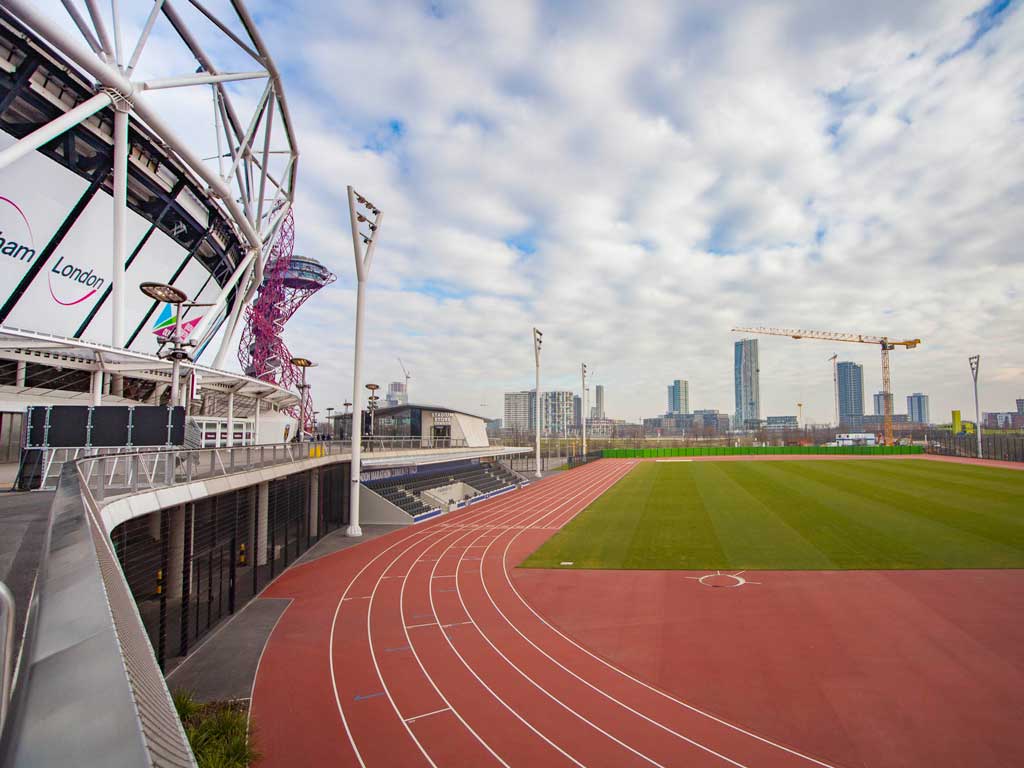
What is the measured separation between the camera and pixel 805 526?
29172mm

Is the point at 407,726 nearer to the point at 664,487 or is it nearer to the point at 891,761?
the point at 891,761

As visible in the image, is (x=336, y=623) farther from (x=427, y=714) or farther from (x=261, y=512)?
(x=261, y=512)

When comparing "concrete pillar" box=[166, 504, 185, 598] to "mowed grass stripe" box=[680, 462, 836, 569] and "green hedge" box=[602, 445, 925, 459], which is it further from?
"green hedge" box=[602, 445, 925, 459]

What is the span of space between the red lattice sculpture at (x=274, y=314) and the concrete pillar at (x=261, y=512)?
39.8 metres

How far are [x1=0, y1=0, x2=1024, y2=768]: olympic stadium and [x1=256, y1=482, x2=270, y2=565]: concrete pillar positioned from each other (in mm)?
88

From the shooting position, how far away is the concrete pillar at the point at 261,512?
22844 millimetres

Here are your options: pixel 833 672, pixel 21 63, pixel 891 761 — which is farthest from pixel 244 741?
pixel 21 63

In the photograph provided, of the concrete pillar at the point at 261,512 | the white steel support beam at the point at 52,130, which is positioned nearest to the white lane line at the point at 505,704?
the concrete pillar at the point at 261,512

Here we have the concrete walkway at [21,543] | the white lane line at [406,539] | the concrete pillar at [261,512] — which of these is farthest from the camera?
the concrete pillar at [261,512]

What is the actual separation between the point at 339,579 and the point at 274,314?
48.9 meters

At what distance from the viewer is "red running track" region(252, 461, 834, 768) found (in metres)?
10.4

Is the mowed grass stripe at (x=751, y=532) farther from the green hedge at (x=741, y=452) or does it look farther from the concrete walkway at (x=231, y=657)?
the green hedge at (x=741, y=452)

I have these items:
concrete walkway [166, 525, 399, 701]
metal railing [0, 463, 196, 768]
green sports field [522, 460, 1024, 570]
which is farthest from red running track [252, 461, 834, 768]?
metal railing [0, 463, 196, 768]

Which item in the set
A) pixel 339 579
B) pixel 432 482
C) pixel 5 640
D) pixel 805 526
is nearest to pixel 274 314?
pixel 432 482
